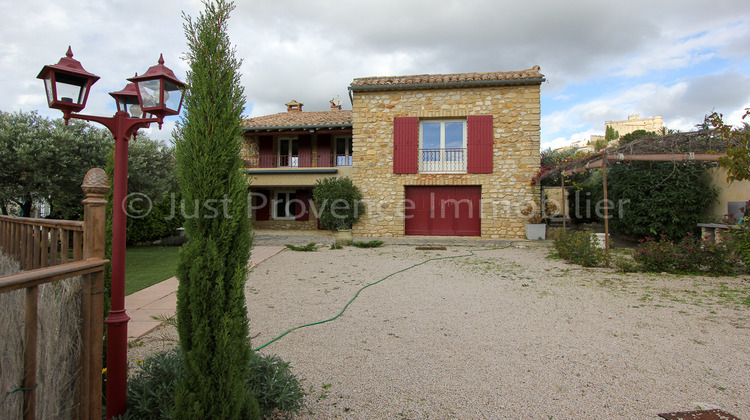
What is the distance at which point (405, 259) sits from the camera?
8688 millimetres

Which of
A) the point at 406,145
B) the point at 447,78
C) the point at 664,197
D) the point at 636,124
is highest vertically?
the point at 636,124

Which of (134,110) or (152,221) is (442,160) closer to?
(152,221)

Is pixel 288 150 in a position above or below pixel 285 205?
above

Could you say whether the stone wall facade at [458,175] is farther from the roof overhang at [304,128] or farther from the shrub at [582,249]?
the shrub at [582,249]

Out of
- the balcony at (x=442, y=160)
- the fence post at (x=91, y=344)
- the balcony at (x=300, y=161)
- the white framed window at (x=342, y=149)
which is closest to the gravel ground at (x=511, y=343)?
the fence post at (x=91, y=344)

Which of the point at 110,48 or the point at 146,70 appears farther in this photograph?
the point at 110,48

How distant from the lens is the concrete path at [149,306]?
3.78m

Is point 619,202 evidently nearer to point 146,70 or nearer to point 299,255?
point 299,255

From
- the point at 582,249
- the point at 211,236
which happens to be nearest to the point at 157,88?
the point at 211,236

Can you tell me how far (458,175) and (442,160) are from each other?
80 centimetres

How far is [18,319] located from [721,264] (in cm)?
878

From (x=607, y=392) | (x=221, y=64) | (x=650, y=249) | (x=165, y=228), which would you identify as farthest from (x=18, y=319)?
(x=165, y=228)

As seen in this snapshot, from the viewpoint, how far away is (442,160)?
513 inches

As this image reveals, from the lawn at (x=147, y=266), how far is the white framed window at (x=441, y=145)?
26.8ft
